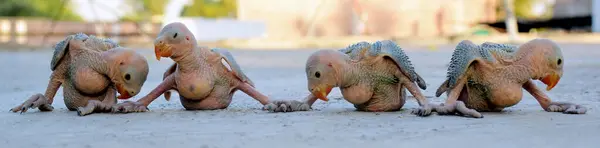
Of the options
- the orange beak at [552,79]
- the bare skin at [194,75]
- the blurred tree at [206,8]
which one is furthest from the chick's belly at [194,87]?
the blurred tree at [206,8]

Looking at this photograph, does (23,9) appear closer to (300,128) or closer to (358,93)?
(358,93)

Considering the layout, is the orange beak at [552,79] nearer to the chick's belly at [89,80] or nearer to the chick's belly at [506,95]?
the chick's belly at [506,95]

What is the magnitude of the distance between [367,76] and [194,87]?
1.25 meters

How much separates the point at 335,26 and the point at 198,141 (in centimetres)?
3490

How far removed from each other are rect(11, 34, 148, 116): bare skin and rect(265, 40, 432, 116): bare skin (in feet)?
3.83

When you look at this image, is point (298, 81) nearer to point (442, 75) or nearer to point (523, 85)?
point (442, 75)

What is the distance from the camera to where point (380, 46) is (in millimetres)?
5855

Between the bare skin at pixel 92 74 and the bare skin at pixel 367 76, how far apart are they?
3.83 ft

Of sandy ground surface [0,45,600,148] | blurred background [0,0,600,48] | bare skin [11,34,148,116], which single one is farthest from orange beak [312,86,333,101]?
blurred background [0,0,600,48]

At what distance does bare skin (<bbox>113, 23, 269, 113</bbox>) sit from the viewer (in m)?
5.83

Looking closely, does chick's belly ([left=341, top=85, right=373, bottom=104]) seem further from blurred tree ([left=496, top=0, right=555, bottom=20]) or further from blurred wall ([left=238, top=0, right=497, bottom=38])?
blurred tree ([left=496, top=0, right=555, bottom=20])

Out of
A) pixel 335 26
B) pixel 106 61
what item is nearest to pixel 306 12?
pixel 335 26

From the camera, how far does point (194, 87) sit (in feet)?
19.7

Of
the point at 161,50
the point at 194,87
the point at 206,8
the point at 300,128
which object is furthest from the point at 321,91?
the point at 206,8
